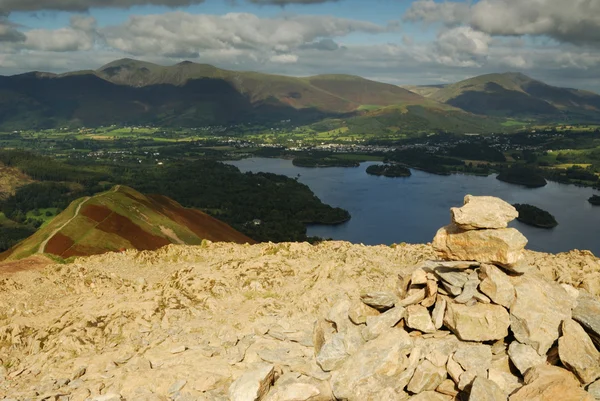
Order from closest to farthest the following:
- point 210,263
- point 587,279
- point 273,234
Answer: point 587,279 → point 210,263 → point 273,234

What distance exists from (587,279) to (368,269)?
14.2 m

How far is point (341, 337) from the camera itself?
21.4m

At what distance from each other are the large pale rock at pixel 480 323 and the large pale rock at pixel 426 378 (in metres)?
1.91

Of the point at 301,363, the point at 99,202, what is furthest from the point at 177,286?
the point at 99,202

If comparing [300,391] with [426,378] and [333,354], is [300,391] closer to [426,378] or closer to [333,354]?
[333,354]

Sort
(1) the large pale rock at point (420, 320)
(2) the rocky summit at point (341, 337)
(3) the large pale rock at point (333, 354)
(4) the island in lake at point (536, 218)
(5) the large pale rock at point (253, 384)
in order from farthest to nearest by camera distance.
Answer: (4) the island in lake at point (536, 218) → (1) the large pale rock at point (420, 320) → (3) the large pale rock at point (333, 354) → (5) the large pale rock at point (253, 384) → (2) the rocky summit at point (341, 337)

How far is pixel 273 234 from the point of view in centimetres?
14638

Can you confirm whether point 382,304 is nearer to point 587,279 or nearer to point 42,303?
point 587,279

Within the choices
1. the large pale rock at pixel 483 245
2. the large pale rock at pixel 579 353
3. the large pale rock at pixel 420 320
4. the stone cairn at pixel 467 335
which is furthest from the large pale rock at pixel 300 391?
the large pale rock at pixel 579 353

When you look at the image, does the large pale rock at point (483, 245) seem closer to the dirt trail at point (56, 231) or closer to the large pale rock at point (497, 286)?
the large pale rock at point (497, 286)

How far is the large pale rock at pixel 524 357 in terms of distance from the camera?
1848 centimetres

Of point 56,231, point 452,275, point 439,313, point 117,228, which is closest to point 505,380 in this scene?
point 439,313

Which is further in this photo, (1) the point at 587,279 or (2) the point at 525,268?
(1) the point at 587,279

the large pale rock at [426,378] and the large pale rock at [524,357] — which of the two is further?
the large pale rock at [426,378]
